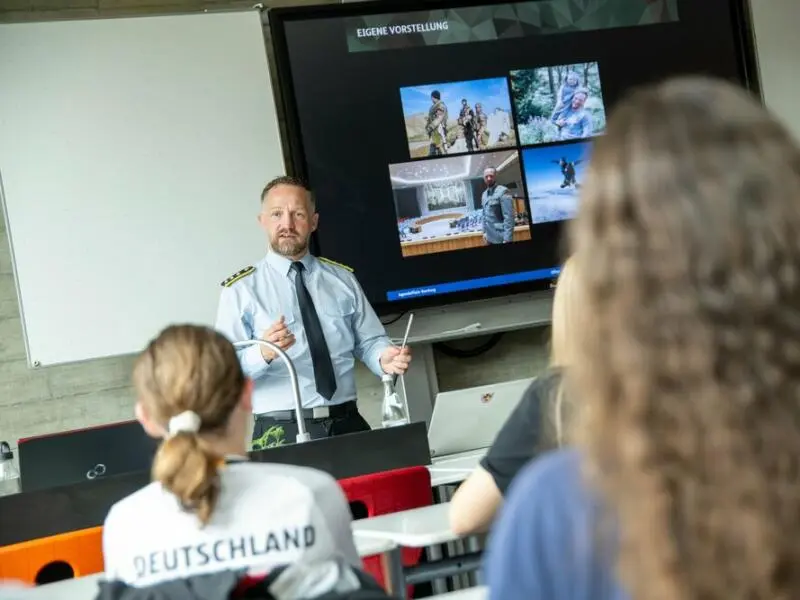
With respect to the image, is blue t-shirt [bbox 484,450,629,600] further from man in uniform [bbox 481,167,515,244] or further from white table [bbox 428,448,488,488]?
man in uniform [bbox 481,167,515,244]

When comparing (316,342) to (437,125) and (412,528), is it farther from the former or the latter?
(412,528)

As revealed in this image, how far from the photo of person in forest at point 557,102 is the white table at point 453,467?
2.10 meters

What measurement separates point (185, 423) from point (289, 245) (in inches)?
96.8

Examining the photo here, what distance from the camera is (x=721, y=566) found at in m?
0.71

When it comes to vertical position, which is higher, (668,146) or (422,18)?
(422,18)

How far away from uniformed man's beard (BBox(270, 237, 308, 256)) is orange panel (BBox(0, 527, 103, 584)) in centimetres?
179

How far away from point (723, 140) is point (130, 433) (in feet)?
9.07

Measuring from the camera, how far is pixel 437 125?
4746mm

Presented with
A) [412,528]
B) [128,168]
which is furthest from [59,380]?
[412,528]

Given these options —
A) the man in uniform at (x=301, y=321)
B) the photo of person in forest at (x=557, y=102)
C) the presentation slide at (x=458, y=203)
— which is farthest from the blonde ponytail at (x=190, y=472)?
the photo of person in forest at (x=557, y=102)

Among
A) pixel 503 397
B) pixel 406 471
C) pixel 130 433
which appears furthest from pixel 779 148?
pixel 130 433

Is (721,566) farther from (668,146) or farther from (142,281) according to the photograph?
(142,281)

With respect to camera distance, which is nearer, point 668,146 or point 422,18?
point 668,146

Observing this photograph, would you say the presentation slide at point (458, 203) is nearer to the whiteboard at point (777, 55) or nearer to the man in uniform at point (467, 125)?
the man in uniform at point (467, 125)
